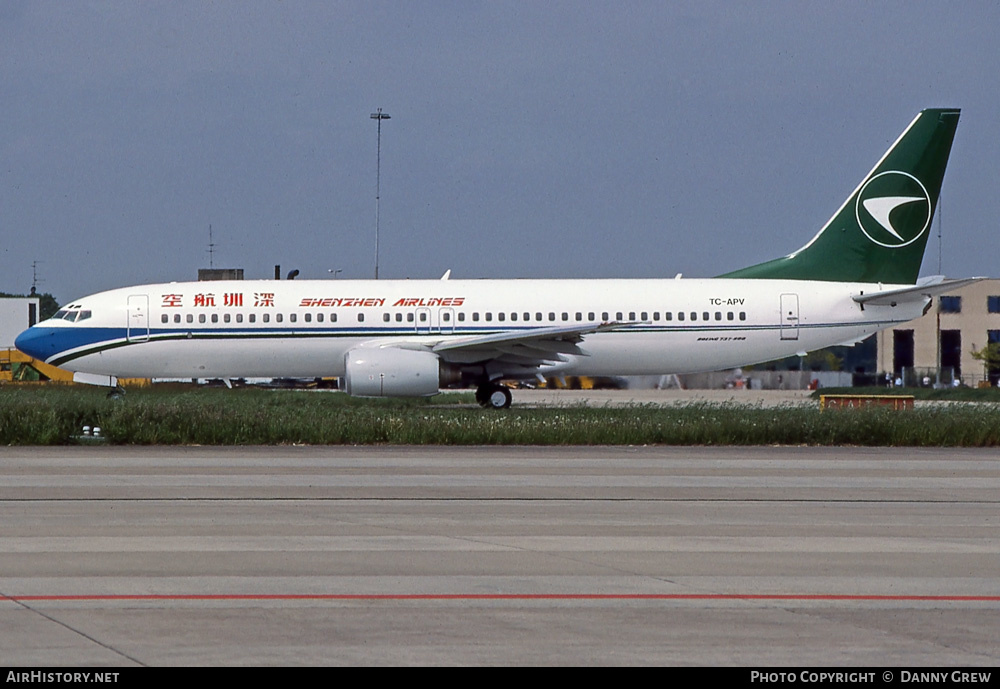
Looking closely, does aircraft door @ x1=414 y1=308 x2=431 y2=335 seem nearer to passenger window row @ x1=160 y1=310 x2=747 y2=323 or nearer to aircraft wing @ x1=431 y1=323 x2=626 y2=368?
passenger window row @ x1=160 y1=310 x2=747 y2=323

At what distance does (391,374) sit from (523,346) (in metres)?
3.82

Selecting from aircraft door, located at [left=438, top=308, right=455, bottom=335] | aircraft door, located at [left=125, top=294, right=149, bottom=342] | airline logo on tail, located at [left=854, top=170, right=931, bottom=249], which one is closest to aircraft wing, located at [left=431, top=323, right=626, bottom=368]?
aircraft door, located at [left=438, top=308, right=455, bottom=335]

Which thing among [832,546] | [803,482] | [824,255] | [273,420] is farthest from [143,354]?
[832,546]

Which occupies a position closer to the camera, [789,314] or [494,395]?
[494,395]

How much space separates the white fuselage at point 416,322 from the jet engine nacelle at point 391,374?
1.95m

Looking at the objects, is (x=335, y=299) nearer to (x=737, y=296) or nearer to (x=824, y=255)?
(x=737, y=296)

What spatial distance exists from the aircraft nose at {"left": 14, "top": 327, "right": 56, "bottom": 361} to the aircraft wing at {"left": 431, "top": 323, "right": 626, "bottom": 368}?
10.4 meters

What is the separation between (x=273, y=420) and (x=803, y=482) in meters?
11.8

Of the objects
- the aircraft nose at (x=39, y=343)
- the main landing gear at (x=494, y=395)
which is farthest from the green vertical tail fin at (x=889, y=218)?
the aircraft nose at (x=39, y=343)

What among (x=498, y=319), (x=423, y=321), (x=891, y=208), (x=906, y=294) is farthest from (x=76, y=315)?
(x=891, y=208)

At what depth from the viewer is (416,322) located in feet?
114

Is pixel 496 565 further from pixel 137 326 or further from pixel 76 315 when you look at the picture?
pixel 76 315

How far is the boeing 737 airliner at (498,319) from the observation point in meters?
34.7
